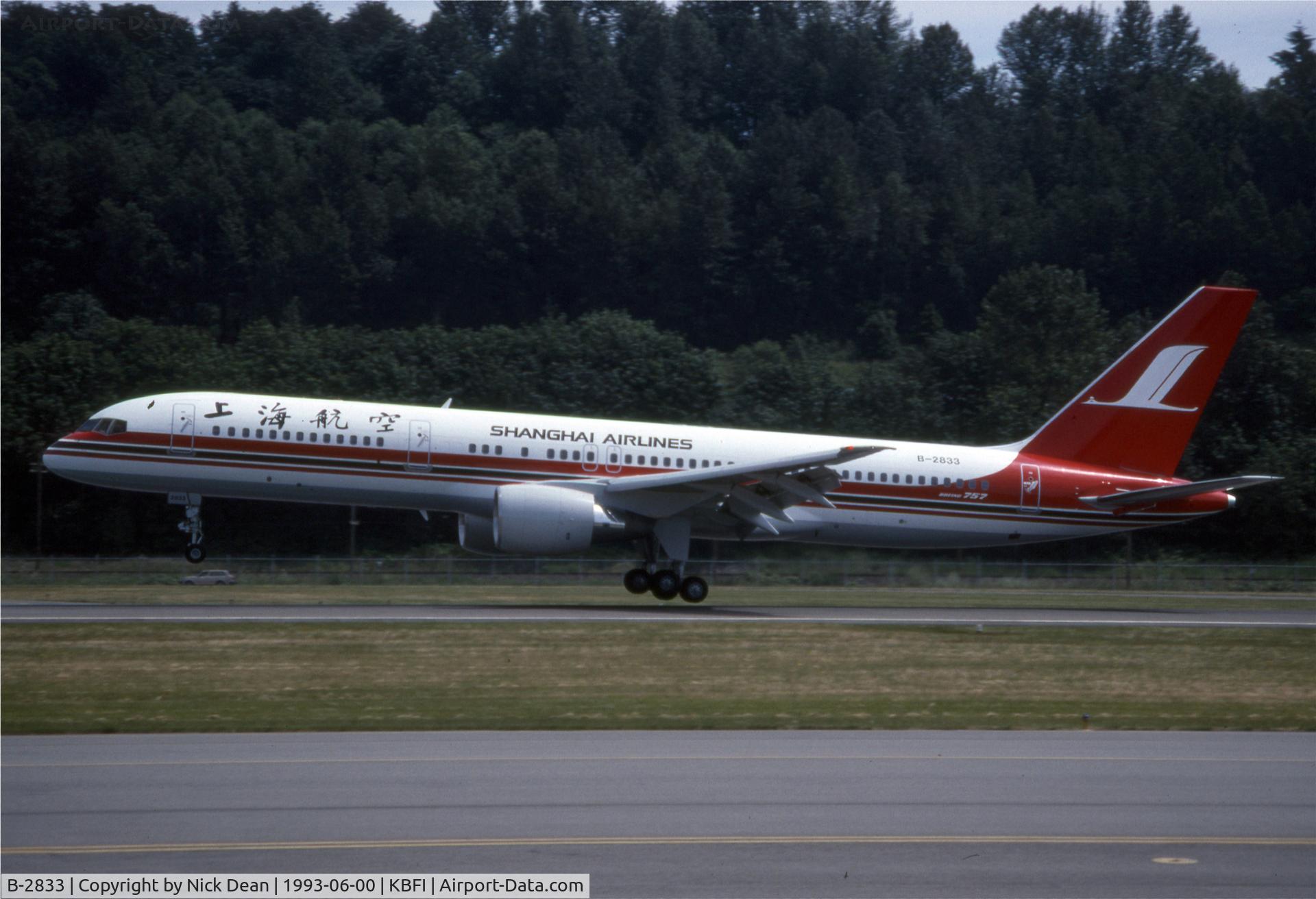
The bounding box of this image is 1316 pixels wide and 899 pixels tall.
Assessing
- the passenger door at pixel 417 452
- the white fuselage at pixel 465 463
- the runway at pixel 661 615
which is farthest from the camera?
the passenger door at pixel 417 452

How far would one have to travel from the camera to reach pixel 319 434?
30.2 meters

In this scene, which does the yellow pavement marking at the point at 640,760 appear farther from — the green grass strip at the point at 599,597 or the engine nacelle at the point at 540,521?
the green grass strip at the point at 599,597

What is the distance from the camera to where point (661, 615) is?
1084 inches

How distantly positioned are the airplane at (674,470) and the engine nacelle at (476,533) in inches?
2.0

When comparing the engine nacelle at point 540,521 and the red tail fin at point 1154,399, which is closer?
the engine nacelle at point 540,521

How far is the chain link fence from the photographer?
40125 mm

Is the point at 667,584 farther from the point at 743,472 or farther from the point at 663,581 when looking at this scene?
the point at 743,472

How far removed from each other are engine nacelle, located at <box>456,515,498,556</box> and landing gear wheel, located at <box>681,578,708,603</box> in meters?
4.04

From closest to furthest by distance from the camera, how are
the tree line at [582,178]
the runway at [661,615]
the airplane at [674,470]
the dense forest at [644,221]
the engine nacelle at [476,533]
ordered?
1. the runway at [661,615]
2. the airplane at [674,470]
3. the engine nacelle at [476,533]
4. the dense forest at [644,221]
5. the tree line at [582,178]

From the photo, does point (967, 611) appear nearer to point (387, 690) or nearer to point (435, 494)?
point (435, 494)

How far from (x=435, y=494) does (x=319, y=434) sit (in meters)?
2.68

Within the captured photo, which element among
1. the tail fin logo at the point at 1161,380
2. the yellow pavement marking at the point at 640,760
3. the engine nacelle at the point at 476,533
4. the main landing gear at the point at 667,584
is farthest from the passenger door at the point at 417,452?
the yellow pavement marking at the point at 640,760

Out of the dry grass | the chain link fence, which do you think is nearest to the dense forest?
the chain link fence

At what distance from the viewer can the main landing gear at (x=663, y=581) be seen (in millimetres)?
30609
